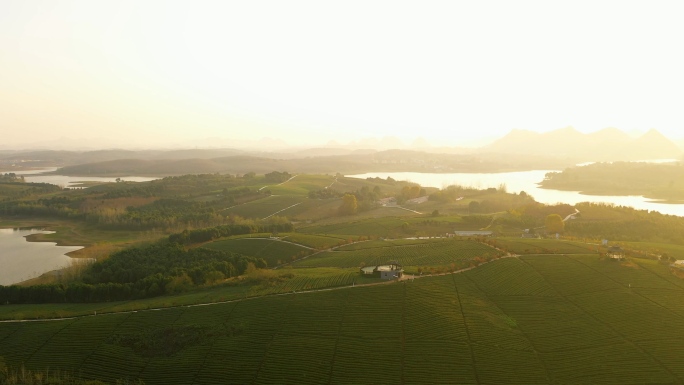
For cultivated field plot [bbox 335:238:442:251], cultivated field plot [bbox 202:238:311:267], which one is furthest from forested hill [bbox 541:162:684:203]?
cultivated field plot [bbox 202:238:311:267]

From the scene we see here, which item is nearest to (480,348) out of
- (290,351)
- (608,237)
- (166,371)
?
(290,351)

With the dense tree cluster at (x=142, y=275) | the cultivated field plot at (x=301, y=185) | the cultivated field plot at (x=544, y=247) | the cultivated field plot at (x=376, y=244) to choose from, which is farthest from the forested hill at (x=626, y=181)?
→ the dense tree cluster at (x=142, y=275)

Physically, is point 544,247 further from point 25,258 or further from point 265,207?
point 25,258

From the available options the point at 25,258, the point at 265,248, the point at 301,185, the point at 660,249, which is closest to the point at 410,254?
the point at 265,248

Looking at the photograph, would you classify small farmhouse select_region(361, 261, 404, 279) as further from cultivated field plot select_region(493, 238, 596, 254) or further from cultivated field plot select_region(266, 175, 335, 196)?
cultivated field plot select_region(266, 175, 335, 196)

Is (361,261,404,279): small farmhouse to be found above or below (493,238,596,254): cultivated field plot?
below

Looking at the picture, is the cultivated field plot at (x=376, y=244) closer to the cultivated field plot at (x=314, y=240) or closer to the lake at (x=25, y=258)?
the cultivated field plot at (x=314, y=240)

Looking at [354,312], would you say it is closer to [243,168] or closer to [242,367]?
[242,367]
